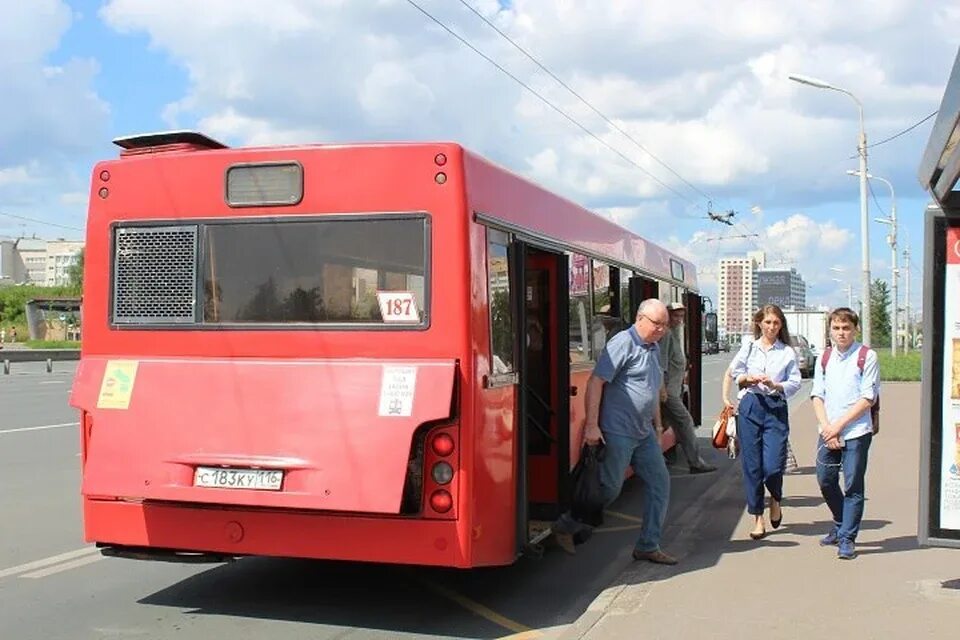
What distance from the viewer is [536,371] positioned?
790 cm

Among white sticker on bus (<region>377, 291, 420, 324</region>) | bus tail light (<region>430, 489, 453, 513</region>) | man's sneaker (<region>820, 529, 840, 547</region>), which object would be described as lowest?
man's sneaker (<region>820, 529, 840, 547</region>)

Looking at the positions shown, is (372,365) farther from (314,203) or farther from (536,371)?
(536,371)

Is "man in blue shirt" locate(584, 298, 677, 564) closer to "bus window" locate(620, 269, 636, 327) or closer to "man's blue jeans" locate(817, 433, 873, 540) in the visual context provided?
"man's blue jeans" locate(817, 433, 873, 540)

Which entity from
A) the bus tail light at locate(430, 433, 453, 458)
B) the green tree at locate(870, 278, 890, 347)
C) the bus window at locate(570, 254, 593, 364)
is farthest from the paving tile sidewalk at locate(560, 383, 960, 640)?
the green tree at locate(870, 278, 890, 347)

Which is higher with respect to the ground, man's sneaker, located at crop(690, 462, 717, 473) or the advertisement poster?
the advertisement poster

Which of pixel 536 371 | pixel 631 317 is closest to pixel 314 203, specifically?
pixel 536 371

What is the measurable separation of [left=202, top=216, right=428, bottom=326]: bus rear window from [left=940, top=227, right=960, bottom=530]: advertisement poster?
9.83 ft

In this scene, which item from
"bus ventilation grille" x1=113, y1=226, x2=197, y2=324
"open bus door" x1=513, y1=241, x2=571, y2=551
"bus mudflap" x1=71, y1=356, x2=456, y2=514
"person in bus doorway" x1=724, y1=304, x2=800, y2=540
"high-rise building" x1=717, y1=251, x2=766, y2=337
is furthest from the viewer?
"high-rise building" x1=717, y1=251, x2=766, y2=337

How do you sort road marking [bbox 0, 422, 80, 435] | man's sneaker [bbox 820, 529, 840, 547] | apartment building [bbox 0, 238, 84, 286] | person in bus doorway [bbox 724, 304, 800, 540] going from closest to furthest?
man's sneaker [bbox 820, 529, 840, 547], person in bus doorway [bbox 724, 304, 800, 540], road marking [bbox 0, 422, 80, 435], apartment building [bbox 0, 238, 84, 286]

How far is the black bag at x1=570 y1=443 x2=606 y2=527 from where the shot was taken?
7117mm

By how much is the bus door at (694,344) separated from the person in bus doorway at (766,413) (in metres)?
6.19

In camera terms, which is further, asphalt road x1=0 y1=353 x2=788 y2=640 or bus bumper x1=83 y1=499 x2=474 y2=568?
asphalt road x1=0 y1=353 x2=788 y2=640

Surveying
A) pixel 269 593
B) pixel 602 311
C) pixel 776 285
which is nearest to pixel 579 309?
pixel 602 311

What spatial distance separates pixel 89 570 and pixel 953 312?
5.95 metres
